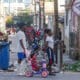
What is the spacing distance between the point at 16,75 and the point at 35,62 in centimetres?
90

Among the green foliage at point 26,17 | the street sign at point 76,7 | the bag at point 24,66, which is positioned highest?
the street sign at point 76,7

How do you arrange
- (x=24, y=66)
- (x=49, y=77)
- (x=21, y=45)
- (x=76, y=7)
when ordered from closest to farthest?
(x=76, y=7) → (x=24, y=66) → (x=21, y=45) → (x=49, y=77)

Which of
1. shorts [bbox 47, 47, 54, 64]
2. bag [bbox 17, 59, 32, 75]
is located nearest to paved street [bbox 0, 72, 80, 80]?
bag [bbox 17, 59, 32, 75]

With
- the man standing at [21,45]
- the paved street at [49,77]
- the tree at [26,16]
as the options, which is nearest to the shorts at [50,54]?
the paved street at [49,77]

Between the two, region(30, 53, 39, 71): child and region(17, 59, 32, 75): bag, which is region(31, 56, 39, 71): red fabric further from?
region(17, 59, 32, 75): bag

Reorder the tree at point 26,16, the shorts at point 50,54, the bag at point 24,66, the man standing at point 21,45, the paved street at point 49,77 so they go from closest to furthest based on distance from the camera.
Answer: the paved street at point 49,77 → the bag at point 24,66 → the man standing at point 21,45 → the shorts at point 50,54 → the tree at point 26,16

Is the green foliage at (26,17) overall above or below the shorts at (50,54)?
below

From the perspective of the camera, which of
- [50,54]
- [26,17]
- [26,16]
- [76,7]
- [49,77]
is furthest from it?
[26,16]

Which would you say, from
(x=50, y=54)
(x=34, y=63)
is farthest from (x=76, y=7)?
(x=34, y=63)

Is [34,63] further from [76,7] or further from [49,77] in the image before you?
[76,7]

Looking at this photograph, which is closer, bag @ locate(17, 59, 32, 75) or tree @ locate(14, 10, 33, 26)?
bag @ locate(17, 59, 32, 75)

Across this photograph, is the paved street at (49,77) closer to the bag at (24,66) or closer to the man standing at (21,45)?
the bag at (24,66)

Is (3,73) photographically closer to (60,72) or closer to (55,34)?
(60,72)

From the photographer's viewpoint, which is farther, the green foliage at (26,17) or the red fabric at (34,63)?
the green foliage at (26,17)
